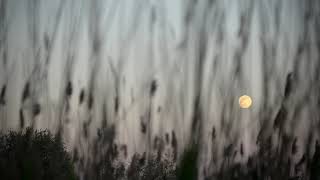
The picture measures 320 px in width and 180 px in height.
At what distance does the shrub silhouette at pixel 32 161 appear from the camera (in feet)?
6.46

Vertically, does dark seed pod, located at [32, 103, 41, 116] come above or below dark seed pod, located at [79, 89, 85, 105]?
below

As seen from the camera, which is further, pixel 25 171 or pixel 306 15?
pixel 306 15

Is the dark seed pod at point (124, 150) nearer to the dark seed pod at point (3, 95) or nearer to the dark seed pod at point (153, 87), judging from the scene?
the dark seed pod at point (153, 87)

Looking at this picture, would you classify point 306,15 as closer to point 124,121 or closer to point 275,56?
point 275,56

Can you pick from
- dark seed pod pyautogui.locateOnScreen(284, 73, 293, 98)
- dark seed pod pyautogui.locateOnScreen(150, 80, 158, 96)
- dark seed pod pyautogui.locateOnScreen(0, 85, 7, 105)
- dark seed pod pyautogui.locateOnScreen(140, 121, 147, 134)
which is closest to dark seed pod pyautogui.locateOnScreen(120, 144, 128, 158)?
dark seed pod pyautogui.locateOnScreen(140, 121, 147, 134)

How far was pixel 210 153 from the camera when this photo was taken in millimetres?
2059

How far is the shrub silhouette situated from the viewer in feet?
6.46

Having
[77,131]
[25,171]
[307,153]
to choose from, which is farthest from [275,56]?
[25,171]

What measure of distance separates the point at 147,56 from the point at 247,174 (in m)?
0.50

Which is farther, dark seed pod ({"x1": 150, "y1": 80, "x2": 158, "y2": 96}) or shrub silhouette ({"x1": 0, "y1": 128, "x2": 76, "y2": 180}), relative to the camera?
dark seed pod ({"x1": 150, "y1": 80, "x2": 158, "y2": 96})

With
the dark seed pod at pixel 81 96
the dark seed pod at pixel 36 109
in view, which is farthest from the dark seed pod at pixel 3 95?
the dark seed pod at pixel 81 96

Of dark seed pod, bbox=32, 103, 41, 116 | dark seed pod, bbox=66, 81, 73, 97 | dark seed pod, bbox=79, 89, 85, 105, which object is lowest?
dark seed pod, bbox=32, 103, 41, 116

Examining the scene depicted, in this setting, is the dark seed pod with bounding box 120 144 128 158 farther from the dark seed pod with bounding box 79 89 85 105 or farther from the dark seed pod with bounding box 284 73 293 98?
the dark seed pod with bounding box 284 73 293 98

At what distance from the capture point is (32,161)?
1.98m
